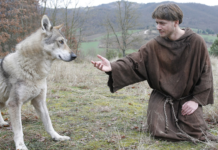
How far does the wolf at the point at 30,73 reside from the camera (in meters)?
2.82

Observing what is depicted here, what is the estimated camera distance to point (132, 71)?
10.5 feet

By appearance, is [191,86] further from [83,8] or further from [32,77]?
[83,8]

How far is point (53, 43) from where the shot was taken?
327cm

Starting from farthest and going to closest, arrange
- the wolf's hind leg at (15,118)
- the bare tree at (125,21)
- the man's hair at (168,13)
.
A: the bare tree at (125,21), the man's hair at (168,13), the wolf's hind leg at (15,118)

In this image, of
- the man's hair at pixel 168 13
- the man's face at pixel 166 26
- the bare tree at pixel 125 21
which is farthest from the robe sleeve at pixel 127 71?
the bare tree at pixel 125 21

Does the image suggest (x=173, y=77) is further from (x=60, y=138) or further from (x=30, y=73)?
(x=30, y=73)

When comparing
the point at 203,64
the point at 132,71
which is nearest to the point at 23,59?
the point at 132,71

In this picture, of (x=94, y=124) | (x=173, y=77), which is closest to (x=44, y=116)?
(x=94, y=124)

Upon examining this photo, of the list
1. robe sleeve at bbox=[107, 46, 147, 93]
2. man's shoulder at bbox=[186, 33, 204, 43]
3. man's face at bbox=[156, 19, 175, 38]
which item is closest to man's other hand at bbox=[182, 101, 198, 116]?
robe sleeve at bbox=[107, 46, 147, 93]

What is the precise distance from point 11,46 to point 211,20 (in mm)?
73931

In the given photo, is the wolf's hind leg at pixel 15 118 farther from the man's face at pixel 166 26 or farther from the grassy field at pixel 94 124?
the man's face at pixel 166 26

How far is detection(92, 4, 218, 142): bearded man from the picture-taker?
3037mm

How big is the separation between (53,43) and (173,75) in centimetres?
210

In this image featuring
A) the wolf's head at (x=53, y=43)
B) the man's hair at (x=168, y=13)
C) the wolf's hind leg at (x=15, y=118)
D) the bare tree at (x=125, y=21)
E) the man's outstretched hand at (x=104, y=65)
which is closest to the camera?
the wolf's hind leg at (x=15, y=118)
